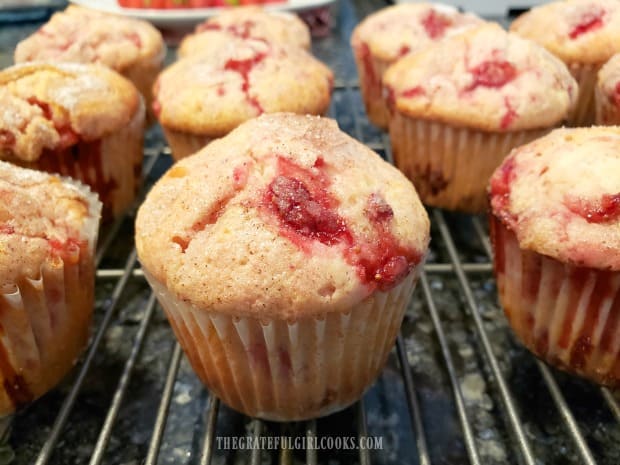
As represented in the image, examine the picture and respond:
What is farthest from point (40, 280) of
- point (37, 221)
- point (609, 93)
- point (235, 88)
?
point (609, 93)

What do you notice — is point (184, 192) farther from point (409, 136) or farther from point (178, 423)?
point (409, 136)

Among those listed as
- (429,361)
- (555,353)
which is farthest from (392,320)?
(555,353)

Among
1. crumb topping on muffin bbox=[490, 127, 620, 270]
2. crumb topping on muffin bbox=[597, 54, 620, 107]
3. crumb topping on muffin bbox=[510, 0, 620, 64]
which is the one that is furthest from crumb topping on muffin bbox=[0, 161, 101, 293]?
crumb topping on muffin bbox=[510, 0, 620, 64]

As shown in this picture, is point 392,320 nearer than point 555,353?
Yes

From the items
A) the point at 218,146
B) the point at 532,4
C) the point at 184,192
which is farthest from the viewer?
the point at 532,4

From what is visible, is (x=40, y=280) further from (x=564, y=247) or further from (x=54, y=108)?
(x=564, y=247)

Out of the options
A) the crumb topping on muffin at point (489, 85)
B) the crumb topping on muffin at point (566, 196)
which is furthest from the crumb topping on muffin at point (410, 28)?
the crumb topping on muffin at point (566, 196)
